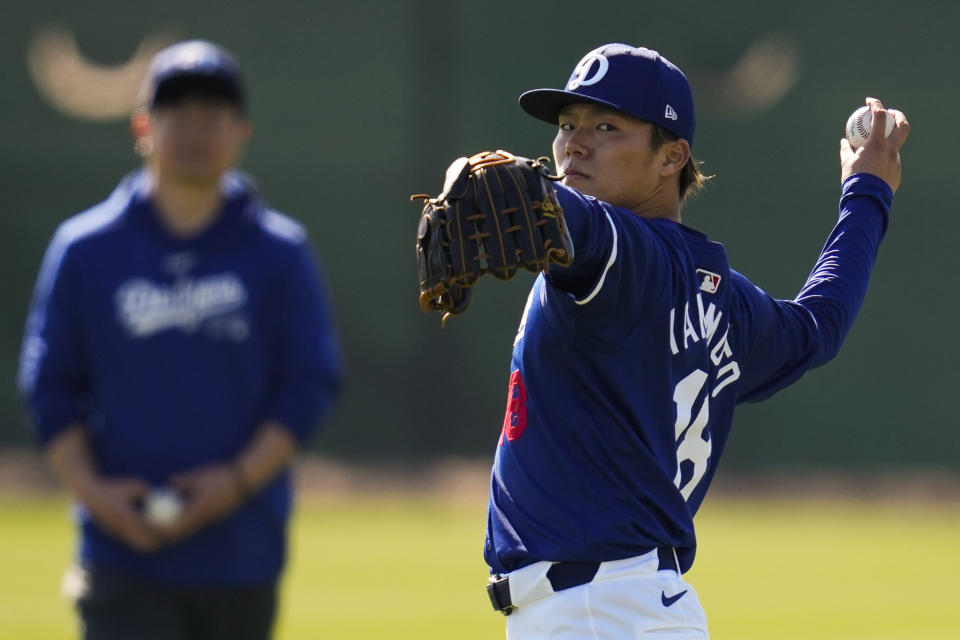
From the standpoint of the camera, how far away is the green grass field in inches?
345

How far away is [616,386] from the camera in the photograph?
2.96m

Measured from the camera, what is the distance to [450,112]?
16125mm

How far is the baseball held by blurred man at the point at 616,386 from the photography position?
285 cm

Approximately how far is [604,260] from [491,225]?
25 cm

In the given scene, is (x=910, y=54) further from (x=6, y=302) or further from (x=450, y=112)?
(x=6, y=302)

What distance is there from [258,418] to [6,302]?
39.3 ft

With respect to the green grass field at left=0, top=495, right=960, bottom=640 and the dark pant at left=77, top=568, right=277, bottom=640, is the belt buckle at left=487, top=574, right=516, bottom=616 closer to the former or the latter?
the dark pant at left=77, top=568, right=277, bottom=640

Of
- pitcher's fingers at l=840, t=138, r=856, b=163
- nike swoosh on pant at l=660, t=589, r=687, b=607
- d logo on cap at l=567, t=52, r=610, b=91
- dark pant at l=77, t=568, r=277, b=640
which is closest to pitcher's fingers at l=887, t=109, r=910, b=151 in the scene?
pitcher's fingers at l=840, t=138, r=856, b=163

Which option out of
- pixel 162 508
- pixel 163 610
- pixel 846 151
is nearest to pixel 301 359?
pixel 162 508

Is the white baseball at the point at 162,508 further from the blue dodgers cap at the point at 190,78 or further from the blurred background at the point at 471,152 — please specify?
the blurred background at the point at 471,152

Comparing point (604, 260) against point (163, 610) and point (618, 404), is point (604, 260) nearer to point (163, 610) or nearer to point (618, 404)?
point (618, 404)

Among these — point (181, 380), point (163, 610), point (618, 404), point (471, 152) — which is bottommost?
point (471, 152)

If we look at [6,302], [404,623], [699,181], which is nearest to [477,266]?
[699,181]

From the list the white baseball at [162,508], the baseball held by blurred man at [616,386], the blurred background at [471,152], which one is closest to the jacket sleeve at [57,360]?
the white baseball at [162,508]
